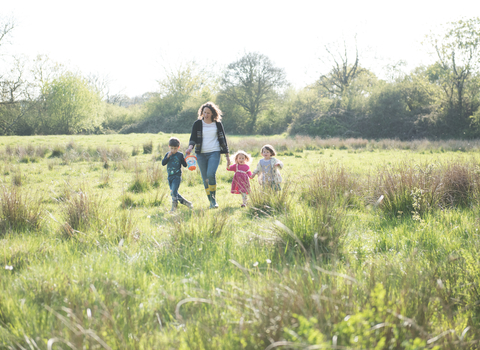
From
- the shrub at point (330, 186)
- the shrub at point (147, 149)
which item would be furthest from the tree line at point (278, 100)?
the shrub at point (330, 186)

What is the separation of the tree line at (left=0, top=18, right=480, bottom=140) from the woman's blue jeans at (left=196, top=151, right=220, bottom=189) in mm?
24201

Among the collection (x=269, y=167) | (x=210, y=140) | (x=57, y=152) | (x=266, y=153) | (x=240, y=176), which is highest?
(x=57, y=152)

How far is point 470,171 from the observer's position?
5.49m

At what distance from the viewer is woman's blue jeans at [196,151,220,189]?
6.36m

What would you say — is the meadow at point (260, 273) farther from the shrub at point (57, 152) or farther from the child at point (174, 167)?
the shrub at point (57, 152)

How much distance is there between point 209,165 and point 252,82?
34958 millimetres

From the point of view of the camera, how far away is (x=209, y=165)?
252 inches

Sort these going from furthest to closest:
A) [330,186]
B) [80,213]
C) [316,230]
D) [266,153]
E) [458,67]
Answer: [458,67]
[266,153]
[330,186]
[80,213]
[316,230]

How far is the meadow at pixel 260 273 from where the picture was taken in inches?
70.7

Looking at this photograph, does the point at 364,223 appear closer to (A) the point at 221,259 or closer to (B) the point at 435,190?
(B) the point at 435,190

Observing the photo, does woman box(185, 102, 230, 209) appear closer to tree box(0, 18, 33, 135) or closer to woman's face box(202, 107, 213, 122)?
woman's face box(202, 107, 213, 122)

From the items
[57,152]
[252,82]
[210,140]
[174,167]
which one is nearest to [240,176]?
[210,140]

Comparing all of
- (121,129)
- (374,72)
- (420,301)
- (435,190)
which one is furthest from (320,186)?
(121,129)

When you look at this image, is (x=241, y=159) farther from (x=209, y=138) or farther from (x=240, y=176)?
(x=209, y=138)
